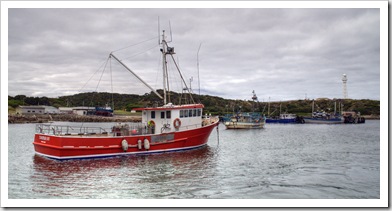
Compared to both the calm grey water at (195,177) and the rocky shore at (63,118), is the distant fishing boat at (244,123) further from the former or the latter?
the calm grey water at (195,177)

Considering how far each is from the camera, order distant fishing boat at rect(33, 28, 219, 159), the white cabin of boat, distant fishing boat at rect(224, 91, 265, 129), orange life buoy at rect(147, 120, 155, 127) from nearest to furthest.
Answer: distant fishing boat at rect(33, 28, 219, 159)
the white cabin of boat
orange life buoy at rect(147, 120, 155, 127)
distant fishing boat at rect(224, 91, 265, 129)

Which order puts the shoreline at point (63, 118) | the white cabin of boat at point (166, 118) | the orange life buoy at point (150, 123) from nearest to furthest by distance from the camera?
the white cabin of boat at point (166, 118), the orange life buoy at point (150, 123), the shoreline at point (63, 118)

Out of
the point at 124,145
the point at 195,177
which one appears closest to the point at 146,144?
the point at 124,145

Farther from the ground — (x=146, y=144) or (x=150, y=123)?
(x=150, y=123)

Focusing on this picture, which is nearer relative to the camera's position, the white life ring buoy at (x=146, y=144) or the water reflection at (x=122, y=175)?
the water reflection at (x=122, y=175)

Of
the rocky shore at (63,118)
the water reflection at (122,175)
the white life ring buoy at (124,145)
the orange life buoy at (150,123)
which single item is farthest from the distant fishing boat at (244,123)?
the white life ring buoy at (124,145)

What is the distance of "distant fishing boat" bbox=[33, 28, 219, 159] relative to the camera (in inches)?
595

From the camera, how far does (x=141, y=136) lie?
16953mm

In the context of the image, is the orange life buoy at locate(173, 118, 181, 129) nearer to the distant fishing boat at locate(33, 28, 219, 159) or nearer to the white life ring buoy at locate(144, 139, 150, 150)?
the distant fishing boat at locate(33, 28, 219, 159)

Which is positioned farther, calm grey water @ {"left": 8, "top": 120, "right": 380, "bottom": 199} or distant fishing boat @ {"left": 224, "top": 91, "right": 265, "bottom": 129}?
distant fishing boat @ {"left": 224, "top": 91, "right": 265, "bottom": 129}

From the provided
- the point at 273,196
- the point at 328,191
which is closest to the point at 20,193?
the point at 273,196

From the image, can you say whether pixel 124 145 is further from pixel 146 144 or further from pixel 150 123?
pixel 150 123

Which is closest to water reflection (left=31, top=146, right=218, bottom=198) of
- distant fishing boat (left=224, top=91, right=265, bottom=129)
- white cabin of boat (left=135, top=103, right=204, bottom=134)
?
white cabin of boat (left=135, top=103, right=204, bottom=134)

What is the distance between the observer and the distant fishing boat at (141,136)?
595 inches
